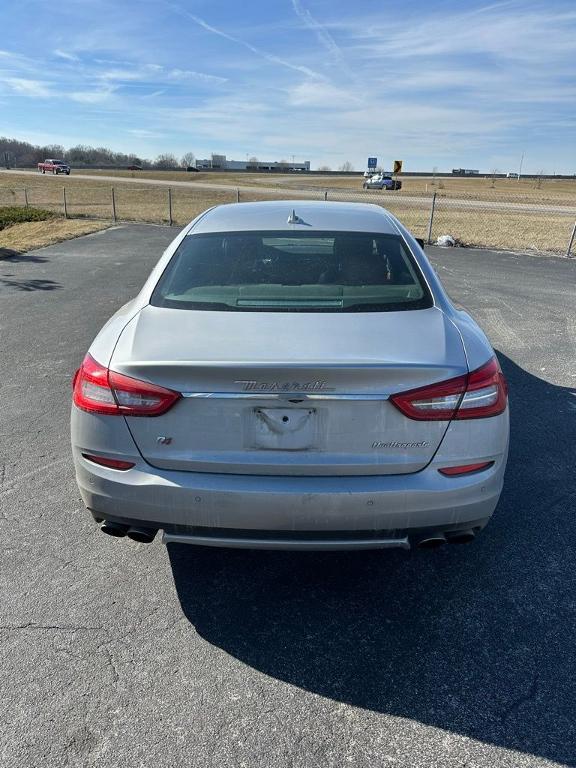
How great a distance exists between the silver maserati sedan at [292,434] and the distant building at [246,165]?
119 m

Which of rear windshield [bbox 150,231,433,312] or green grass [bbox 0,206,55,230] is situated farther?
green grass [bbox 0,206,55,230]

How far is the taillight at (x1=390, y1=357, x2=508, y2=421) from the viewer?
2.12 meters

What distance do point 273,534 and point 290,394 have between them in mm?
555

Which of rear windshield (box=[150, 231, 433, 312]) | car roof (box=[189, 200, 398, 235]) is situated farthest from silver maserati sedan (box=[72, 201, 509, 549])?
car roof (box=[189, 200, 398, 235])

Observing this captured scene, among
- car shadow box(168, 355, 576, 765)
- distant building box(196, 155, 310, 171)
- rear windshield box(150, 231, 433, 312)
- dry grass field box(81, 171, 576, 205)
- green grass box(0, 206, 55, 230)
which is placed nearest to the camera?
car shadow box(168, 355, 576, 765)

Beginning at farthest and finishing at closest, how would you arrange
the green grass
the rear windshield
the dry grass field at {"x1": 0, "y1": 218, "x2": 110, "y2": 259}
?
the green grass < the dry grass field at {"x1": 0, "y1": 218, "x2": 110, "y2": 259} < the rear windshield

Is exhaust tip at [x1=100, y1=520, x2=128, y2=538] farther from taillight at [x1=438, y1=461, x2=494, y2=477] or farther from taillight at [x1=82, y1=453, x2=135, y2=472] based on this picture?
taillight at [x1=438, y1=461, x2=494, y2=477]

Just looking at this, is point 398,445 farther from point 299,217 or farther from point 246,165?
point 246,165

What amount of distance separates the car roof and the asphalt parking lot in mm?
1790

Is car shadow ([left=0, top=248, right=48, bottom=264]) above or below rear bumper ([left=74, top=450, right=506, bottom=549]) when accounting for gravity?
below

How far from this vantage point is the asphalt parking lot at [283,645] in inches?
76.2

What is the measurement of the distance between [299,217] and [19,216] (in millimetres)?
19529

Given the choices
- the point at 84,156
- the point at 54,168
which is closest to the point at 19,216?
the point at 54,168

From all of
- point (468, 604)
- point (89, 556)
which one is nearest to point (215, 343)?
point (89, 556)
